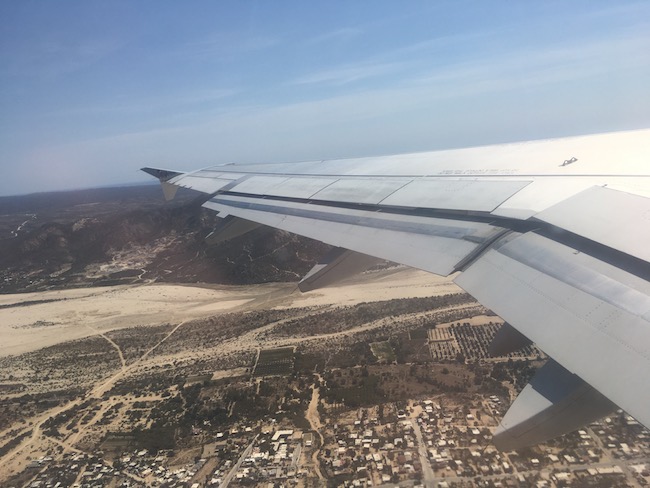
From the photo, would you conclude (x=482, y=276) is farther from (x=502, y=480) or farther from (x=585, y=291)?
(x=502, y=480)

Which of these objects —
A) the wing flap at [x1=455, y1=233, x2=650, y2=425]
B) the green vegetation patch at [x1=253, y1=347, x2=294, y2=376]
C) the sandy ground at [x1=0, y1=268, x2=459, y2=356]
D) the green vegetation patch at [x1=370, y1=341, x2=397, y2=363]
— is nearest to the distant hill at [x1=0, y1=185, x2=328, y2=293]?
the sandy ground at [x1=0, y1=268, x2=459, y2=356]

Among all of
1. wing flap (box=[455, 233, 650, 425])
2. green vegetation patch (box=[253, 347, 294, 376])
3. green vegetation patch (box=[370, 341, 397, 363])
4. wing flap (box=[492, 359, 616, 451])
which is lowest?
green vegetation patch (box=[370, 341, 397, 363])

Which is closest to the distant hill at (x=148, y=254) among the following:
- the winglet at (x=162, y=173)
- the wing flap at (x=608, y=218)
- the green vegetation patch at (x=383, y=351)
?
the green vegetation patch at (x=383, y=351)

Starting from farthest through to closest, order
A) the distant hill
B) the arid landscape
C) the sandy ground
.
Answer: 1. the distant hill
2. the sandy ground
3. the arid landscape

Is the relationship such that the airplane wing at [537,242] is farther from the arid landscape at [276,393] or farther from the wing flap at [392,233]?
the arid landscape at [276,393]

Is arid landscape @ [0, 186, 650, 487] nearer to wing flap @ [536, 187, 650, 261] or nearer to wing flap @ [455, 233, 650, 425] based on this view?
wing flap @ [536, 187, 650, 261]

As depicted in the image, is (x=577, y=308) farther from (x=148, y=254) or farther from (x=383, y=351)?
(x=148, y=254)

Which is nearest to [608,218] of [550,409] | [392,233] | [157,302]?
[550,409]
